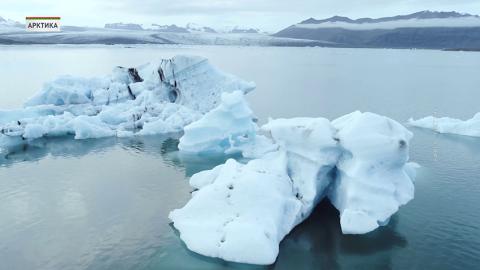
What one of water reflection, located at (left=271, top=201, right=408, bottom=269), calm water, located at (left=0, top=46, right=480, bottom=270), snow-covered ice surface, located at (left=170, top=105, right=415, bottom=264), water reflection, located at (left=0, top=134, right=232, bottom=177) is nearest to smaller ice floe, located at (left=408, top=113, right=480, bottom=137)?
calm water, located at (left=0, top=46, right=480, bottom=270)

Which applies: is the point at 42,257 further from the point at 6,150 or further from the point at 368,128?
A: the point at 6,150

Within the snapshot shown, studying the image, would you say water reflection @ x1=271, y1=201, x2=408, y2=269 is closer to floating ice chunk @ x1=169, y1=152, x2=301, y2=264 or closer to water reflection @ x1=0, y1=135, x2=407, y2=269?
water reflection @ x1=0, y1=135, x2=407, y2=269

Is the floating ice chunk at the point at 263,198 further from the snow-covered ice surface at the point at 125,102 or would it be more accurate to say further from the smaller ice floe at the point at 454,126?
the smaller ice floe at the point at 454,126

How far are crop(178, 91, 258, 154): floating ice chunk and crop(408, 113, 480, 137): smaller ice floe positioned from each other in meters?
12.0

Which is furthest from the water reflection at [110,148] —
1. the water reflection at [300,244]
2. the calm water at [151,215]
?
the water reflection at [300,244]

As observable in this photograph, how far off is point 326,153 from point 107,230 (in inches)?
284

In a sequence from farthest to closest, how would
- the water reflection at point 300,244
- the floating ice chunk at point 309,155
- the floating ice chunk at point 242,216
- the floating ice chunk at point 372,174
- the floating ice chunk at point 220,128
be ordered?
the floating ice chunk at point 220,128 → the floating ice chunk at point 309,155 → the floating ice chunk at point 372,174 → the water reflection at point 300,244 → the floating ice chunk at point 242,216

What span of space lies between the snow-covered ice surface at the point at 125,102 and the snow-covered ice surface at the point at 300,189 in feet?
41.1

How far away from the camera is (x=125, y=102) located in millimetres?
28656

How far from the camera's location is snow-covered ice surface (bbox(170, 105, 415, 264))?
436 inches

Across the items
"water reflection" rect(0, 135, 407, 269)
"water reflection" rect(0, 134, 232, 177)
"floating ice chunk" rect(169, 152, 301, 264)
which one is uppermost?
"floating ice chunk" rect(169, 152, 301, 264)

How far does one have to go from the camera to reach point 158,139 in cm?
2388

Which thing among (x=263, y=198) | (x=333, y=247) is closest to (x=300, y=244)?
(x=333, y=247)

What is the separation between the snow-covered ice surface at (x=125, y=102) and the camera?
2408 centimetres
